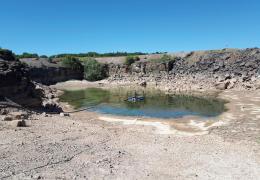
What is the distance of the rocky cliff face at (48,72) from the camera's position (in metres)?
95.3

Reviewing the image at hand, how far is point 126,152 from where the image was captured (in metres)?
24.1

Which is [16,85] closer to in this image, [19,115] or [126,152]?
[19,115]

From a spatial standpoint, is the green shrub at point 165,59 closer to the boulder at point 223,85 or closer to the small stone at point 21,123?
the boulder at point 223,85

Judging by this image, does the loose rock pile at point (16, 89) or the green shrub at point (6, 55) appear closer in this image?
the loose rock pile at point (16, 89)

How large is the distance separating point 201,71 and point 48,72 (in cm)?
3992

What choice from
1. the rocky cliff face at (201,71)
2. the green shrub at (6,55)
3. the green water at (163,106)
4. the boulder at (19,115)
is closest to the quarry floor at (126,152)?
the boulder at (19,115)

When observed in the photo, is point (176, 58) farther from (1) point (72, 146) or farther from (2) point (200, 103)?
(1) point (72, 146)

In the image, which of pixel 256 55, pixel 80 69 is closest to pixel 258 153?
pixel 256 55

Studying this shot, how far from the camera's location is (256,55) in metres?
88.2

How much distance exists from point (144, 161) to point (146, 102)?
119ft

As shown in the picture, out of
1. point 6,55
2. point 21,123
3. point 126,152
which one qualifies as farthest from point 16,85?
point 126,152

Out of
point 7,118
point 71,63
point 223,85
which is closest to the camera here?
point 7,118

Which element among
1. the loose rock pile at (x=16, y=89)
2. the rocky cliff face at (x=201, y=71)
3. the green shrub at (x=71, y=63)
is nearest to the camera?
the loose rock pile at (x=16, y=89)

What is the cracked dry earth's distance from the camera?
19766mm
